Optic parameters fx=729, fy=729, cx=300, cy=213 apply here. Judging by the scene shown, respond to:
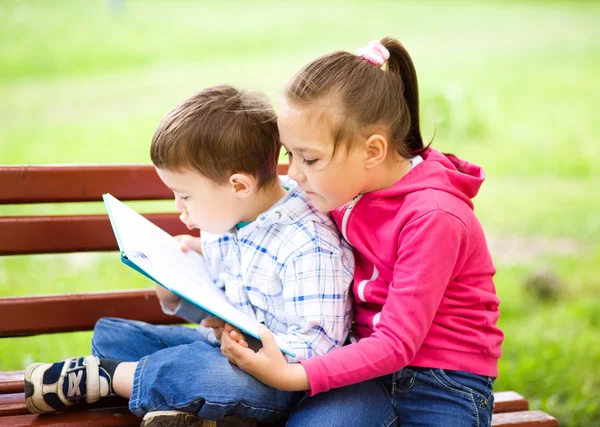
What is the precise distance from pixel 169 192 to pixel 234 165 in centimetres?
52

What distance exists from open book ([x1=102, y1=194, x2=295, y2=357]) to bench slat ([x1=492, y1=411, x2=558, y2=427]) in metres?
0.82

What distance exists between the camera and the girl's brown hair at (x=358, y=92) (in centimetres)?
179

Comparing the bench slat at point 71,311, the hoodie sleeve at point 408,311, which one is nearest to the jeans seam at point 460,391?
the hoodie sleeve at point 408,311

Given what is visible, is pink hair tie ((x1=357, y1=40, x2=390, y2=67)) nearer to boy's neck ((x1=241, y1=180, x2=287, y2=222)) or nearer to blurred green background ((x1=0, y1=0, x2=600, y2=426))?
boy's neck ((x1=241, y1=180, x2=287, y2=222))

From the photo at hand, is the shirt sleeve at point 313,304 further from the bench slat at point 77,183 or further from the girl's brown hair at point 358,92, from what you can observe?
the bench slat at point 77,183

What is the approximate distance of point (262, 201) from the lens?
2.02m

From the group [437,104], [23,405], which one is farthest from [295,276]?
[437,104]

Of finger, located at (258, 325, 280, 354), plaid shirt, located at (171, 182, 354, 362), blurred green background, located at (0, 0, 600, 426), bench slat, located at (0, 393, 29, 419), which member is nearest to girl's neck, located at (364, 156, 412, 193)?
plaid shirt, located at (171, 182, 354, 362)

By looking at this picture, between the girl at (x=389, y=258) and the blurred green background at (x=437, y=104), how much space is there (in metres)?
1.45

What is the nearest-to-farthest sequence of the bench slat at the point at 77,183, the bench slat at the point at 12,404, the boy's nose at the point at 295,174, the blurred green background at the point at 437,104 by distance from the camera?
the boy's nose at the point at 295,174 < the bench slat at the point at 12,404 < the bench slat at the point at 77,183 < the blurred green background at the point at 437,104

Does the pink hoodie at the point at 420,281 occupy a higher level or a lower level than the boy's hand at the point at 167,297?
higher

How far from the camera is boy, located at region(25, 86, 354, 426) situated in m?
1.78

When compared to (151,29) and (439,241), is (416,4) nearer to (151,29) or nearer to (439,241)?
(151,29)

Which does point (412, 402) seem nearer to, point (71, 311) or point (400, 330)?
point (400, 330)
